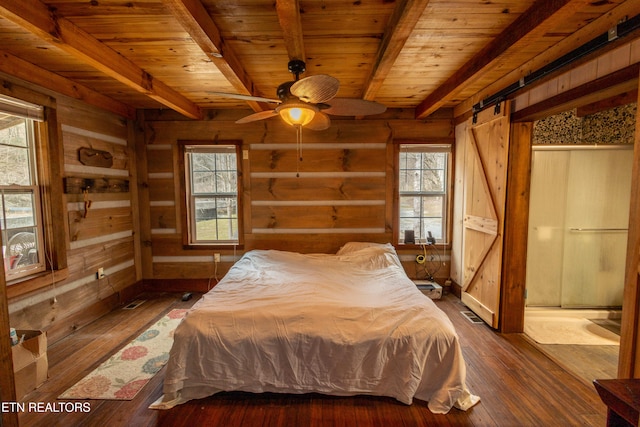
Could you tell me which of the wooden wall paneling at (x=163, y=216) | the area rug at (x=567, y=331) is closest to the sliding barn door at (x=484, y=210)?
the area rug at (x=567, y=331)

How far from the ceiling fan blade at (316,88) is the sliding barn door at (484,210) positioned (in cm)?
204

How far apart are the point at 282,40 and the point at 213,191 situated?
242cm

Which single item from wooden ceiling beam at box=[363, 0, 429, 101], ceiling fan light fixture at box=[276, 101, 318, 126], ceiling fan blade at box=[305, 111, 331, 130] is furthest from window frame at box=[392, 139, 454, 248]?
ceiling fan light fixture at box=[276, 101, 318, 126]

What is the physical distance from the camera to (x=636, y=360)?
5.47 feet

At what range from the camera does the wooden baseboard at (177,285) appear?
4.07 meters

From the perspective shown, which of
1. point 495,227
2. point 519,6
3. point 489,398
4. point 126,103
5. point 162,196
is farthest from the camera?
point 162,196

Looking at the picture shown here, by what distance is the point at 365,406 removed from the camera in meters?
1.95

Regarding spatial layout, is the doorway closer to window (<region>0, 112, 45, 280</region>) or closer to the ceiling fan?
the ceiling fan

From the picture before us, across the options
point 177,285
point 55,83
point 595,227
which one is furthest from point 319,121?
point 595,227

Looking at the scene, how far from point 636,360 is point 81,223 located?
4713 mm

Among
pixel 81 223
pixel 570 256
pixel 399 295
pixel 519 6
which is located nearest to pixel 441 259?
pixel 570 256

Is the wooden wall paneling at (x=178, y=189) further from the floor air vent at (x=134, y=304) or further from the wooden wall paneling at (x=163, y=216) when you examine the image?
the floor air vent at (x=134, y=304)

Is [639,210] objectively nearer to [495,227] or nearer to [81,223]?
[495,227]

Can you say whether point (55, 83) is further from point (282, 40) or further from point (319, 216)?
point (319, 216)
